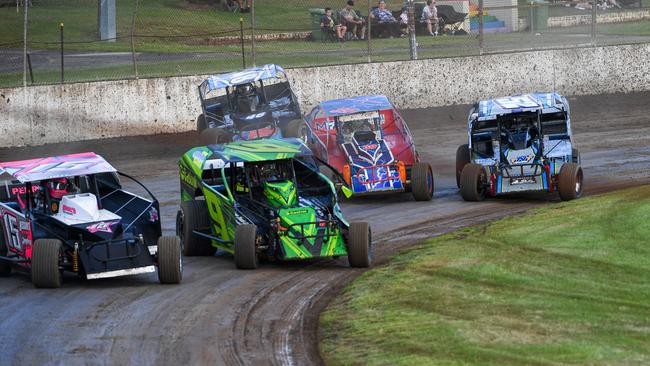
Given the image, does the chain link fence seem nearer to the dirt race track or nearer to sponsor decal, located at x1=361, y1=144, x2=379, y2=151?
the dirt race track

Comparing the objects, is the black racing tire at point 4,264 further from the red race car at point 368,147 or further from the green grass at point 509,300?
the red race car at point 368,147

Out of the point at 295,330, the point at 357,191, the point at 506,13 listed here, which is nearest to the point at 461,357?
the point at 295,330

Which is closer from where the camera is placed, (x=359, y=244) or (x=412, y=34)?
(x=359, y=244)

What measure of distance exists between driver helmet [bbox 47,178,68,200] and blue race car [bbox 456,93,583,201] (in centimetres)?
695

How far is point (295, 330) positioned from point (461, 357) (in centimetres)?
218

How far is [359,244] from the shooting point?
15.2 m

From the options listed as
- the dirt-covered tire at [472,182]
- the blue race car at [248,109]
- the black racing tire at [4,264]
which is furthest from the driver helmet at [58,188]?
the blue race car at [248,109]

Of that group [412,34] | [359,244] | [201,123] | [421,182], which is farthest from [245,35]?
[359,244]

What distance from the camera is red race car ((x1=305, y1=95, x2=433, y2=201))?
20.2 m

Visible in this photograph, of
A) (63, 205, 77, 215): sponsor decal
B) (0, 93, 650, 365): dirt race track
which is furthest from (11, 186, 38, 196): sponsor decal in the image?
(0, 93, 650, 365): dirt race track

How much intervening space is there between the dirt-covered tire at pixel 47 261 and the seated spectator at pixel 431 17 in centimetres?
2051

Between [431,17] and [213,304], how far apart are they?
22087 mm

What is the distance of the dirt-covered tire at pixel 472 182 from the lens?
19766 mm

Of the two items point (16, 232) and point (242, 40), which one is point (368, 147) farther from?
point (242, 40)
